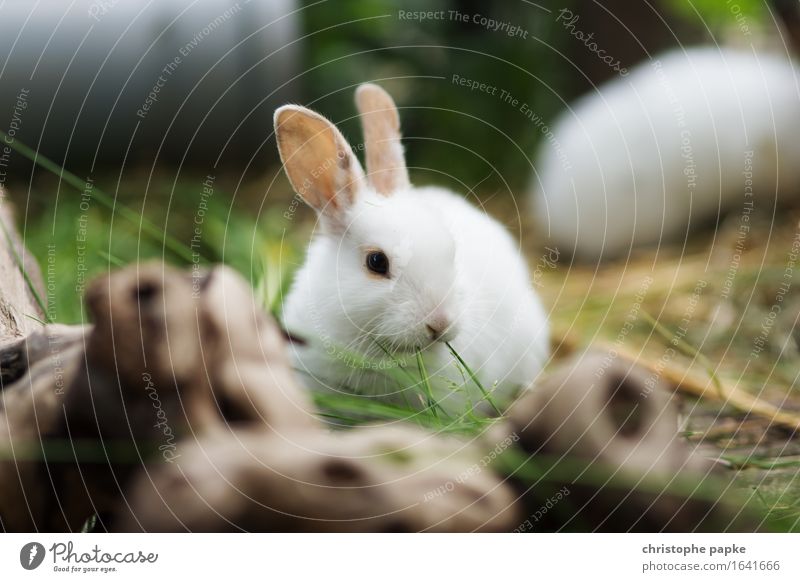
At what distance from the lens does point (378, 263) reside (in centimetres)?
73

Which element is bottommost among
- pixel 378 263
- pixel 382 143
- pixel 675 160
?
pixel 378 263

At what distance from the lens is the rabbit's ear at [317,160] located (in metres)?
0.72

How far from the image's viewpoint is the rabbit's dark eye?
722 mm

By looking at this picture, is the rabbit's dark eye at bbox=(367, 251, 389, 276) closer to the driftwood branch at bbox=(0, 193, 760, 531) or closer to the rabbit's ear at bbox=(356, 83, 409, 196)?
the rabbit's ear at bbox=(356, 83, 409, 196)

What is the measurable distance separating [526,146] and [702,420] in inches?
36.3

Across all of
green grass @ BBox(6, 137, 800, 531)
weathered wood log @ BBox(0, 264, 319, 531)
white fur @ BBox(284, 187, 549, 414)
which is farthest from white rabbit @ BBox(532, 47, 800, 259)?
weathered wood log @ BBox(0, 264, 319, 531)

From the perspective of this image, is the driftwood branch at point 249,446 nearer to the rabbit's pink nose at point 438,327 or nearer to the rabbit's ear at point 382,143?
the rabbit's pink nose at point 438,327

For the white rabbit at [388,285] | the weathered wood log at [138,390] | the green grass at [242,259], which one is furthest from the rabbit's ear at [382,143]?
the weathered wood log at [138,390]

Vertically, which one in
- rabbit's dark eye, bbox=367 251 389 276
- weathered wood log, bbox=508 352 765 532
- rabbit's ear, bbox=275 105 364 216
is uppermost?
rabbit's ear, bbox=275 105 364 216

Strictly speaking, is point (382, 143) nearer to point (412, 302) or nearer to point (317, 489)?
point (412, 302)

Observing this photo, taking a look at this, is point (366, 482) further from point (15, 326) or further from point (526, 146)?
point (526, 146)
